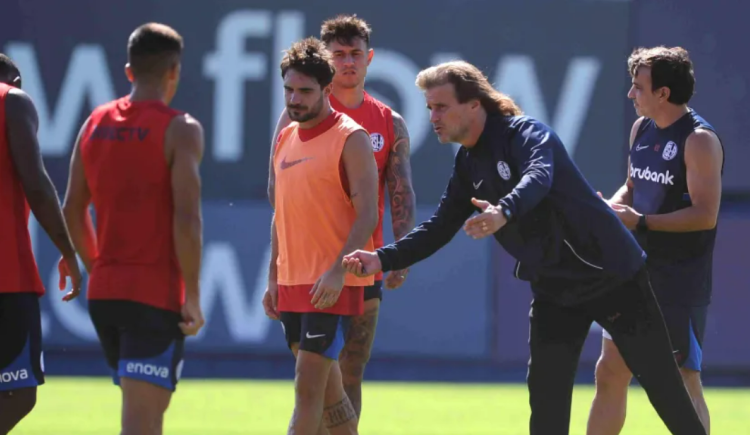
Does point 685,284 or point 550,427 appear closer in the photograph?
point 550,427

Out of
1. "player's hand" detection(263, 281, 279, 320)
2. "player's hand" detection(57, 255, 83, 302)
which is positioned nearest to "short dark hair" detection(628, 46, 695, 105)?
"player's hand" detection(263, 281, 279, 320)

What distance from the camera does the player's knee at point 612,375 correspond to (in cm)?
608

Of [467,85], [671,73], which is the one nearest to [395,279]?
[467,85]

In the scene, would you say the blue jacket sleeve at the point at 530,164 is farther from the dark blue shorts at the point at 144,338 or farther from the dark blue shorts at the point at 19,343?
the dark blue shorts at the point at 19,343

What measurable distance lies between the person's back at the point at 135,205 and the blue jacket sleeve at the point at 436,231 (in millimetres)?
1100

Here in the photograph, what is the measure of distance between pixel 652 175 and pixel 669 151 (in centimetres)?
15

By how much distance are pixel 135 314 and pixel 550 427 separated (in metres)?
1.90

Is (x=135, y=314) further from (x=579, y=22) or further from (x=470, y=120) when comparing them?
(x=579, y=22)

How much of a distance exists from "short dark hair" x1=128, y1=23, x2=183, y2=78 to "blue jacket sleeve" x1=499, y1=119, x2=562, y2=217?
1377 mm

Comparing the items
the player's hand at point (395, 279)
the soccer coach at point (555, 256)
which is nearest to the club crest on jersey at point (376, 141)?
the player's hand at point (395, 279)

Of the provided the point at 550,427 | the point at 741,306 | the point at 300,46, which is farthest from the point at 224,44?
the point at 550,427

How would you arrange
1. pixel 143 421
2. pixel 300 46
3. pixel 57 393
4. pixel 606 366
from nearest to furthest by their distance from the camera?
pixel 143 421
pixel 300 46
pixel 606 366
pixel 57 393

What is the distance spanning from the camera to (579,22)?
11.8 metres

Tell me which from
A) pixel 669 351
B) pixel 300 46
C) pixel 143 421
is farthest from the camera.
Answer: pixel 300 46
